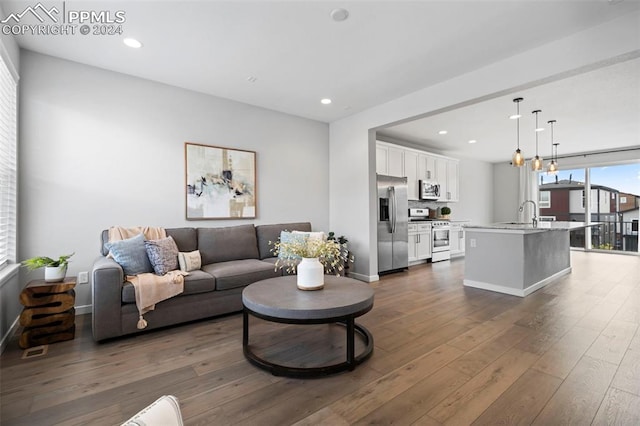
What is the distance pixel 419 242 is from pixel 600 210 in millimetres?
5847

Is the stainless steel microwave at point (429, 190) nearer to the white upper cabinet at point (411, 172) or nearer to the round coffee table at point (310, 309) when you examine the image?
the white upper cabinet at point (411, 172)

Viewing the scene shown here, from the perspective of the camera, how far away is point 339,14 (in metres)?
2.44

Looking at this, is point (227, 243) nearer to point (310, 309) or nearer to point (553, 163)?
point (310, 309)

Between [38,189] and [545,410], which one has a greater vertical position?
[38,189]

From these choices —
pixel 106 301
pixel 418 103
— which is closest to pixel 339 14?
pixel 418 103

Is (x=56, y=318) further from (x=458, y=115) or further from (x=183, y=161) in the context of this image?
(x=458, y=115)

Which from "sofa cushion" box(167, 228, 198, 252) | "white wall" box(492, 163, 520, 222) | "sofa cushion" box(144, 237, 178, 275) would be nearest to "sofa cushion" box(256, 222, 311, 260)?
"sofa cushion" box(167, 228, 198, 252)

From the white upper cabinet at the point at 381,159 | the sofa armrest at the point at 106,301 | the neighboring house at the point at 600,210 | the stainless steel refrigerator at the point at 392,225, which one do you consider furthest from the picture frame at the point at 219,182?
the neighboring house at the point at 600,210

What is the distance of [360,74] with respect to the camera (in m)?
3.51

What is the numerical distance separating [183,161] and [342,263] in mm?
2638

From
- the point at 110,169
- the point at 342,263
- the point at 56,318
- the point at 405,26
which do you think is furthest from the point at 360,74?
the point at 56,318

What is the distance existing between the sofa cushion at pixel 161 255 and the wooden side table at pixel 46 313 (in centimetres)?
65

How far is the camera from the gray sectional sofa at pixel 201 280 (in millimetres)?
2623

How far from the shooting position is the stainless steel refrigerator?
5.29 metres
